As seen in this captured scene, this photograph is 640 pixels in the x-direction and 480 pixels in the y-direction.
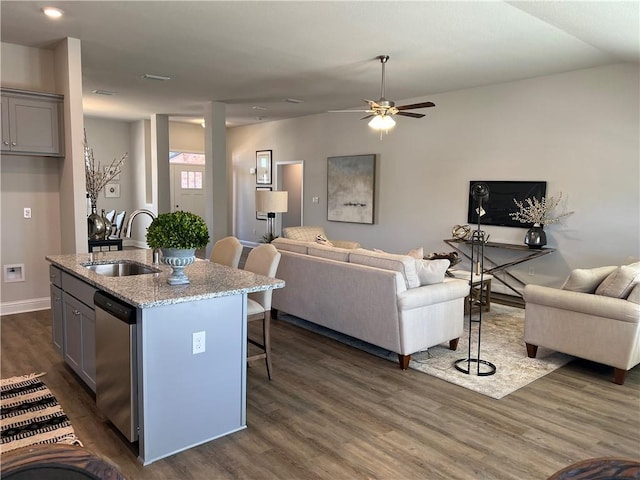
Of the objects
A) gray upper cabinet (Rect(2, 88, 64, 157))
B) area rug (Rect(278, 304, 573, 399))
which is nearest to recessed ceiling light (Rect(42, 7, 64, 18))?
gray upper cabinet (Rect(2, 88, 64, 157))

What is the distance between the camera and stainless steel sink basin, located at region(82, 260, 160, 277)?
3.45 m

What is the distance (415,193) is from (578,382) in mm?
4323

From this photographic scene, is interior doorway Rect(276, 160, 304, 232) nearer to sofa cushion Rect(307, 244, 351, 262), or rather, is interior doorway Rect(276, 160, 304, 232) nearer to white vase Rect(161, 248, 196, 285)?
sofa cushion Rect(307, 244, 351, 262)

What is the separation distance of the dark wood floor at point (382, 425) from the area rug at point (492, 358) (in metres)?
0.11

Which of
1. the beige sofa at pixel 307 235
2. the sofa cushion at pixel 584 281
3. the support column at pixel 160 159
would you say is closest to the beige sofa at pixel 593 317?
the sofa cushion at pixel 584 281

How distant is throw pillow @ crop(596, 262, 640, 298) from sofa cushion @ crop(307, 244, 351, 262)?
2.13 m

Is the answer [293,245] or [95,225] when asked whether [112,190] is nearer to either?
[95,225]

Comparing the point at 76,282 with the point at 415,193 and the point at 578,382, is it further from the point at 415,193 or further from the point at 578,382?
the point at 415,193

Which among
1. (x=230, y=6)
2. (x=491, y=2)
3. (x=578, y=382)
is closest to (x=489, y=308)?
(x=578, y=382)

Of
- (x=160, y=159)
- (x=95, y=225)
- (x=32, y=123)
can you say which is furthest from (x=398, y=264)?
(x=160, y=159)

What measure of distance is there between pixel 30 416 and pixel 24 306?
279cm

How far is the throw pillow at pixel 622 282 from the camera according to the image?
354cm

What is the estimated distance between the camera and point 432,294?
3900 millimetres

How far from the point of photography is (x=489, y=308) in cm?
568
